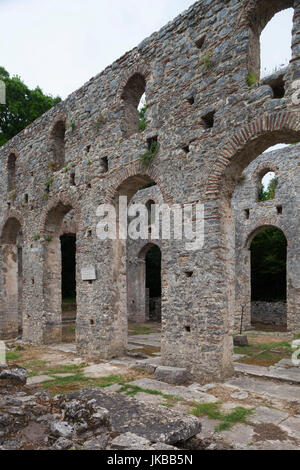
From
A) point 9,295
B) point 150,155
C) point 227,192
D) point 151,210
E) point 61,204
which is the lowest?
point 9,295

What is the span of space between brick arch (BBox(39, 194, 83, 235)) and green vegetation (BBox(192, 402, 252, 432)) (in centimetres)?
603

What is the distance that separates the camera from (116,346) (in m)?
8.83

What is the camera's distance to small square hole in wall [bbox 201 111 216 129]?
6.97m

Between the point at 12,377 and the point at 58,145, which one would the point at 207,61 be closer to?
the point at 58,145

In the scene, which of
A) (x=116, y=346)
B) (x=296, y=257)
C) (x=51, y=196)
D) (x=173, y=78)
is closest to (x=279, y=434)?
(x=116, y=346)

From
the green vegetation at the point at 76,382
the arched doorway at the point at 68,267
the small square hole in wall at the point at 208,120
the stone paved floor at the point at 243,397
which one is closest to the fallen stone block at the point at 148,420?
the stone paved floor at the point at 243,397

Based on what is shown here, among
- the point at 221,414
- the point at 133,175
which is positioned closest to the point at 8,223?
the point at 133,175

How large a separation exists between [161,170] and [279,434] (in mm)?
5347

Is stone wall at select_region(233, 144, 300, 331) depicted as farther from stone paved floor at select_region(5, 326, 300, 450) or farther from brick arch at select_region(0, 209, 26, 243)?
brick arch at select_region(0, 209, 26, 243)

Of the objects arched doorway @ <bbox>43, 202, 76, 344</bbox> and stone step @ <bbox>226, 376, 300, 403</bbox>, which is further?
arched doorway @ <bbox>43, 202, 76, 344</bbox>

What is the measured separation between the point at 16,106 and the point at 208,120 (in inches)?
736

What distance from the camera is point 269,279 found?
789 inches

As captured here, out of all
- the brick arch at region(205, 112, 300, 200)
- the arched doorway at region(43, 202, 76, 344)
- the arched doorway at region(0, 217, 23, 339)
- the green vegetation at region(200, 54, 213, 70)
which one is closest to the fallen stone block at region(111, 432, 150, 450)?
the brick arch at region(205, 112, 300, 200)

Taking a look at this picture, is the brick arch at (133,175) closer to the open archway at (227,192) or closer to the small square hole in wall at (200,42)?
the open archway at (227,192)
